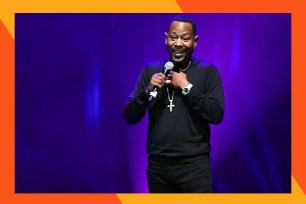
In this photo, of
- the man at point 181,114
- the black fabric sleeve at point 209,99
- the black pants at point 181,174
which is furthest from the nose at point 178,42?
the black pants at point 181,174

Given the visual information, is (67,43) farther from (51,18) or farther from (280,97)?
(280,97)

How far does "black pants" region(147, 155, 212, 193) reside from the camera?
9.87 feet

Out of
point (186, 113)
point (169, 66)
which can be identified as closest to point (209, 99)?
point (186, 113)

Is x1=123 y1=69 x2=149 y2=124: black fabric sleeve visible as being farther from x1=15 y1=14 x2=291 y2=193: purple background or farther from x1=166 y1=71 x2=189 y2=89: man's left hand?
x1=15 y1=14 x2=291 y2=193: purple background

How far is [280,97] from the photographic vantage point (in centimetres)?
445

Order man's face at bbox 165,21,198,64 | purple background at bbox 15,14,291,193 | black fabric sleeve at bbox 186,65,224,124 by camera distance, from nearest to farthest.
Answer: black fabric sleeve at bbox 186,65,224,124 → man's face at bbox 165,21,198,64 → purple background at bbox 15,14,291,193

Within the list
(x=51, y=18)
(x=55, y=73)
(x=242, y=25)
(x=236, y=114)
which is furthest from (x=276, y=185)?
(x=51, y=18)

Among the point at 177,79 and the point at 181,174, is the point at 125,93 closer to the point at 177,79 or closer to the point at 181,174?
the point at 177,79

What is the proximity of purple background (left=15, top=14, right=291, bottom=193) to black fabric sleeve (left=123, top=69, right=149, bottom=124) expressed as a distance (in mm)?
1134

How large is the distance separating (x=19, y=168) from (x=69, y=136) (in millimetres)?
587

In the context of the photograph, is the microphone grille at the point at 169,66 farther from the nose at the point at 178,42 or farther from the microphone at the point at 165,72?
the nose at the point at 178,42

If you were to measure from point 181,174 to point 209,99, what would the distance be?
0.47m

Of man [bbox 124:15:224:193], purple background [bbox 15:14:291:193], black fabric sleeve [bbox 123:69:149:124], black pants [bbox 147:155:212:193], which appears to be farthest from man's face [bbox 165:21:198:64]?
purple background [bbox 15:14:291:193]

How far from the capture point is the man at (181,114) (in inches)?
118
